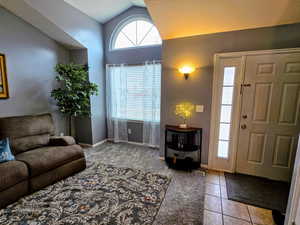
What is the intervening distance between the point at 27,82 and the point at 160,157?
3.04 m

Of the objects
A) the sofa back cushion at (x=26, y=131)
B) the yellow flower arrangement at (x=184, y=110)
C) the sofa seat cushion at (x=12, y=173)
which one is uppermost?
the yellow flower arrangement at (x=184, y=110)

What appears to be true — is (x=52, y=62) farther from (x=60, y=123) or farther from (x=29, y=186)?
(x=29, y=186)

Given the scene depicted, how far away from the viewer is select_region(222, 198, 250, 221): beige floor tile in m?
1.82

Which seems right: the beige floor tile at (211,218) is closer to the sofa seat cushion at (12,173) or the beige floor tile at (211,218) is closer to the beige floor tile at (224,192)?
the beige floor tile at (224,192)

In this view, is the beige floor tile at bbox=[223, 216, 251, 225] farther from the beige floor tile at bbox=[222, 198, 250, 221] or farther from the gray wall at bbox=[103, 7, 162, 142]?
the gray wall at bbox=[103, 7, 162, 142]

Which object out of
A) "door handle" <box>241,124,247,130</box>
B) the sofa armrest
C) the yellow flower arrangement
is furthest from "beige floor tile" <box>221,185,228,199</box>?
the sofa armrest

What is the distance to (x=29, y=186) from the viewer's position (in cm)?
208

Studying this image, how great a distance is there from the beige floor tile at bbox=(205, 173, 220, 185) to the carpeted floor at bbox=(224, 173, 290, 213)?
0.14 metres

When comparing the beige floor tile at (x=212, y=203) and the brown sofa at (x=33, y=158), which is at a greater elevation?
the brown sofa at (x=33, y=158)

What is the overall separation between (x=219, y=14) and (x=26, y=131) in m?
3.54

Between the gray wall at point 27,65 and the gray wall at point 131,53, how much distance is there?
1150mm

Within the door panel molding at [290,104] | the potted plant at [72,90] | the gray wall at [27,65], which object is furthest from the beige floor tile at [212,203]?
the gray wall at [27,65]

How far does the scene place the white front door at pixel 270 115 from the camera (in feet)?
7.47

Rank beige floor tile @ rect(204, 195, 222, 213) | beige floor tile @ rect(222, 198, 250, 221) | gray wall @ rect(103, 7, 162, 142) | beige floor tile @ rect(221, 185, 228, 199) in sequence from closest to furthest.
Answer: beige floor tile @ rect(222, 198, 250, 221)
beige floor tile @ rect(204, 195, 222, 213)
beige floor tile @ rect(221, 185, 228, 199)
gray wall @ rect(103, 7, 162, 142)
